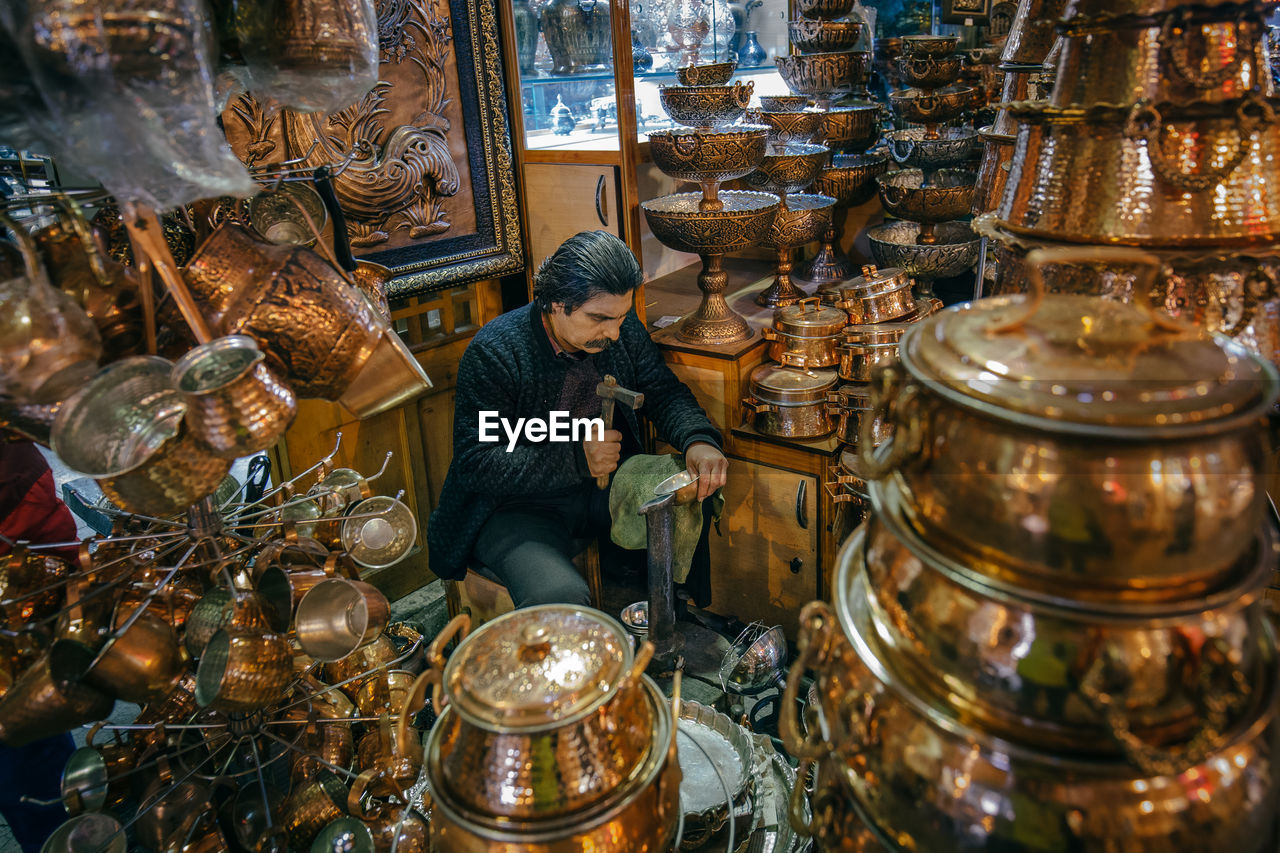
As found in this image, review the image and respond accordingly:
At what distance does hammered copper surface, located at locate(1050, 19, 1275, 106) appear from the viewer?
88 centimetres

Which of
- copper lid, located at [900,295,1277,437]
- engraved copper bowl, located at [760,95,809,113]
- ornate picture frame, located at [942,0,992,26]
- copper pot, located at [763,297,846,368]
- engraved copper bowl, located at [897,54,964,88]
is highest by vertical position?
ornate picture frame, located at [942,0,992,26]

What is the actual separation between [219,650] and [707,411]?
5.53ft

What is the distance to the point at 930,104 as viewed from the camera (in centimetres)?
252

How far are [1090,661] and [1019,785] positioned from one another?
0.37 ft

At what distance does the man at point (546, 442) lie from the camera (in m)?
1.96

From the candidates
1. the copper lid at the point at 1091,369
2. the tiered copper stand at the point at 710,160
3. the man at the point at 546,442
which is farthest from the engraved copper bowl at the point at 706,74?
the copper lid at the point at 1091,369

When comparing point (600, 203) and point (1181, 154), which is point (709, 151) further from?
point (1181, 154)

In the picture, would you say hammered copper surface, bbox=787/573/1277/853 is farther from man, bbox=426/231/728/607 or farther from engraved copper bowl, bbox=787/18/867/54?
engraved copper bowl, bbox=787/18/867/54

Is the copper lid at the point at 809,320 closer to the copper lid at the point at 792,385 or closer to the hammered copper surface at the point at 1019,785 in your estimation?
the copper lid at the point at 792,385

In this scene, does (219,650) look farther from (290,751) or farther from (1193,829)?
(1193,829)

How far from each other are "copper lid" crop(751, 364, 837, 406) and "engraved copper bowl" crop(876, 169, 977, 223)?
22.8 inches

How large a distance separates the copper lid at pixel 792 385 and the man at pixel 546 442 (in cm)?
19

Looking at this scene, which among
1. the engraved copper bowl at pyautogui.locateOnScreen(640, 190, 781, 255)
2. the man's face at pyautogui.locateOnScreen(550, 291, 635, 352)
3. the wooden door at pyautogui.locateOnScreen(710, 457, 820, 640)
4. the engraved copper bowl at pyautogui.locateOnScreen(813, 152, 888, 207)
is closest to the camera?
the man's face at pyautogui.locateOnScreen(550, 291, 635, 352)

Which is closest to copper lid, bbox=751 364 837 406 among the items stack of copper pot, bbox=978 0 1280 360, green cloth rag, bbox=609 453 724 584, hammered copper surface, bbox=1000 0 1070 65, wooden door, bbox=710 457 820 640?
wooden door, bbox=710 457 820 640
